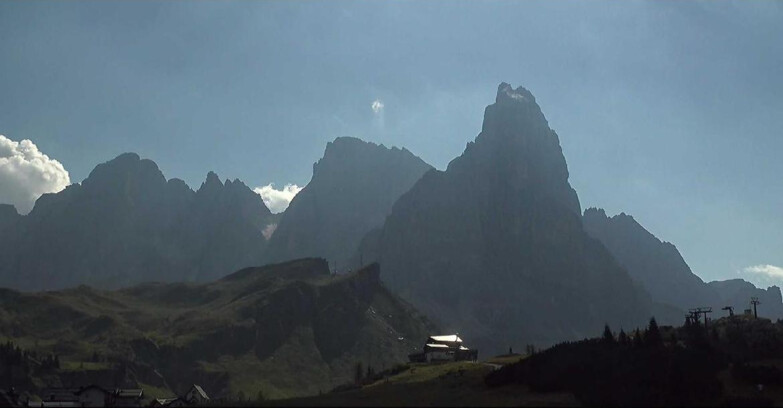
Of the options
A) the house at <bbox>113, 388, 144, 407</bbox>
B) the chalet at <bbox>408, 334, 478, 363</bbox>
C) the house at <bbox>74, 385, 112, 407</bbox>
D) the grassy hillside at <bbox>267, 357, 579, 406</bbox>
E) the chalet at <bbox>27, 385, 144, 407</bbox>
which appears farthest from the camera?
the chalet at <bbox>408, 334, 478, 363</bbox>

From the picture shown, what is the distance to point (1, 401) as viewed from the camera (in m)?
93.1

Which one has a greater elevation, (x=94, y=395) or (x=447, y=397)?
(x=447, y=397)

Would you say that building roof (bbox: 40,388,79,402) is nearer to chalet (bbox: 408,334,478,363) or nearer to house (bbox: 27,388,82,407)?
house (bbox: 27,388,82,407)

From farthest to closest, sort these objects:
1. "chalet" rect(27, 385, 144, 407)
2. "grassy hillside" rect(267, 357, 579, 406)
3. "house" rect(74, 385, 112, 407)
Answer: "house" rect(74, 385, 112, 407) → "chalet" rect(27, 385, 144, 407) → "grassy hillside" rect(267, 357, 579, 406)

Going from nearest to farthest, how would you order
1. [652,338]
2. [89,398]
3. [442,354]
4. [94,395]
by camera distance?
1. [89,398]
2. [94,395]
3. [652,338]
4. [442,354]

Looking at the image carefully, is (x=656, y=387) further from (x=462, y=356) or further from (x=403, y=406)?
(x=462, y=356)

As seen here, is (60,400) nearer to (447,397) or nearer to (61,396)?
(61,396)

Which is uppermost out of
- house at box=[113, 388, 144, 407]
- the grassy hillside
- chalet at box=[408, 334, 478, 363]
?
chalet at box=[408, 334, 478, 363]

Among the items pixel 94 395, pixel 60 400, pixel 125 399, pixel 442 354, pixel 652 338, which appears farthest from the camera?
pixel 442 354

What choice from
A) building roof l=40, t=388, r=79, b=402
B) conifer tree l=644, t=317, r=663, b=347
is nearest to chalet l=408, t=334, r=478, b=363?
conifer tree l=644, t=317, r=663, b=347

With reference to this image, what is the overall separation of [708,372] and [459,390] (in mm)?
27220

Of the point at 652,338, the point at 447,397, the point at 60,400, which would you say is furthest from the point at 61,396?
the point at 652,338

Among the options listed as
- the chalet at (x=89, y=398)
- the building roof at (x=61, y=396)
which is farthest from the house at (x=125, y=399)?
the building roof at (x=61, y=396)

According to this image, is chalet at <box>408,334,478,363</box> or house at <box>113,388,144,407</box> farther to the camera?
chalet at <box>408,334,478,363</box>
